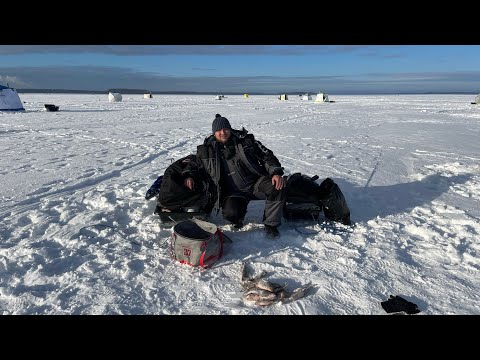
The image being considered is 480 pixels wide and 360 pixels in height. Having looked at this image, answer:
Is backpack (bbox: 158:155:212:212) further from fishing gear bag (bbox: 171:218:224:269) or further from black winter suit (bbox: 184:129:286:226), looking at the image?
fishing gear bag (bbox: 171:218:224:269)

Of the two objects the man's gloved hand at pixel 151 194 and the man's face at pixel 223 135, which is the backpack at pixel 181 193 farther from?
the man's gloved hand at pixel 151 194

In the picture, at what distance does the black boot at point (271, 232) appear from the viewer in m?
4.09

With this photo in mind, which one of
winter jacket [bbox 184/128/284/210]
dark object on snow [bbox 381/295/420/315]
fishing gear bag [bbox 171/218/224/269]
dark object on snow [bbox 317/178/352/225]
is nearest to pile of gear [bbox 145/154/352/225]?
dark object on snow [bbox 317/178/352/225]

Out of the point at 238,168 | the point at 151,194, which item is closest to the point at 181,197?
the point at 238,168

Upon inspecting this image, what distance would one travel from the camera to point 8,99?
2439cm

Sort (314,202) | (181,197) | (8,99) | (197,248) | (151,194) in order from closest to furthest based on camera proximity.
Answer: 1. (197,248)
2. (181,197)
3. (314,202)
4. (151,194)
5. (8,99)

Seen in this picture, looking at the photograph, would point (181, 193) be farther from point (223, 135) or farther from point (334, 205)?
point (334, 205)

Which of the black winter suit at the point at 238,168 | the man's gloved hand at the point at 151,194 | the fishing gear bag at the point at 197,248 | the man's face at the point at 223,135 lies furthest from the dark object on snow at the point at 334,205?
the man's gloved hand at the point at 151,194

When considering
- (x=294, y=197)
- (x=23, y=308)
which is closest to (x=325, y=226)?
(x=294, y=197)

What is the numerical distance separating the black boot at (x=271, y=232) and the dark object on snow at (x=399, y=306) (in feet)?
4.94

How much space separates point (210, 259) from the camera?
3484 millimetres

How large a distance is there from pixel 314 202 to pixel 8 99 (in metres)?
27.5

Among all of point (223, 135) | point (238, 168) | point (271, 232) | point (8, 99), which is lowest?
point (8, 99)

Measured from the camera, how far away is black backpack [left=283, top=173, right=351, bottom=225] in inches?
173
